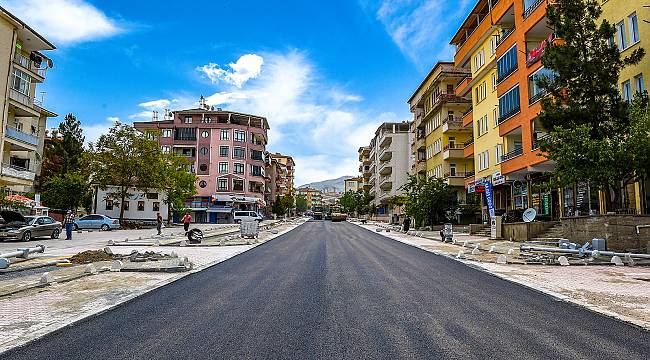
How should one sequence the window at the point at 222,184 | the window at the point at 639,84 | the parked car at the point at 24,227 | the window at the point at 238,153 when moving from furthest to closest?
the window at the point at 238,153
the window at the point at 222,184
the parked car at the point at 24,227
the window at the point at 639,84

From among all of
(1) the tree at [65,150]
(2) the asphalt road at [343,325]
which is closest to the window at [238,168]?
(1) the tree at [65,150]

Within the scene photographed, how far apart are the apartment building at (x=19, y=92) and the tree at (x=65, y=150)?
18689mm

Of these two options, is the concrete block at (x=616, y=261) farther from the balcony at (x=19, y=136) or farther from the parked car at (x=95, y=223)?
the balcony at (x=19, y=136)

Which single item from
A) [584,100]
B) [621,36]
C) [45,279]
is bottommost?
[45,279]

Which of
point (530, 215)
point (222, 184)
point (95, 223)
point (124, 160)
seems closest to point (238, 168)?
point (222, 184)

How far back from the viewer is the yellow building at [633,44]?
1958 cm

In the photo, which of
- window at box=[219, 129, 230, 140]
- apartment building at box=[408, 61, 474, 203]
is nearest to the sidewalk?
apartment building at box=[408, 61, 474, 203]

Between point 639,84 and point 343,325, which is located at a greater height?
point 639,84

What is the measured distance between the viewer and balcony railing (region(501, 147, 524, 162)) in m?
29.6

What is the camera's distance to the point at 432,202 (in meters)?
42.2

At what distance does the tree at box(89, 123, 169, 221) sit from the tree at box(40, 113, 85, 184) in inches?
783

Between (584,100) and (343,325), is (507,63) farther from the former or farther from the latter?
(343,325)

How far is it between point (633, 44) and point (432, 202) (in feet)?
78.2

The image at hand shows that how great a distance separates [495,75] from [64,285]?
34.4m
